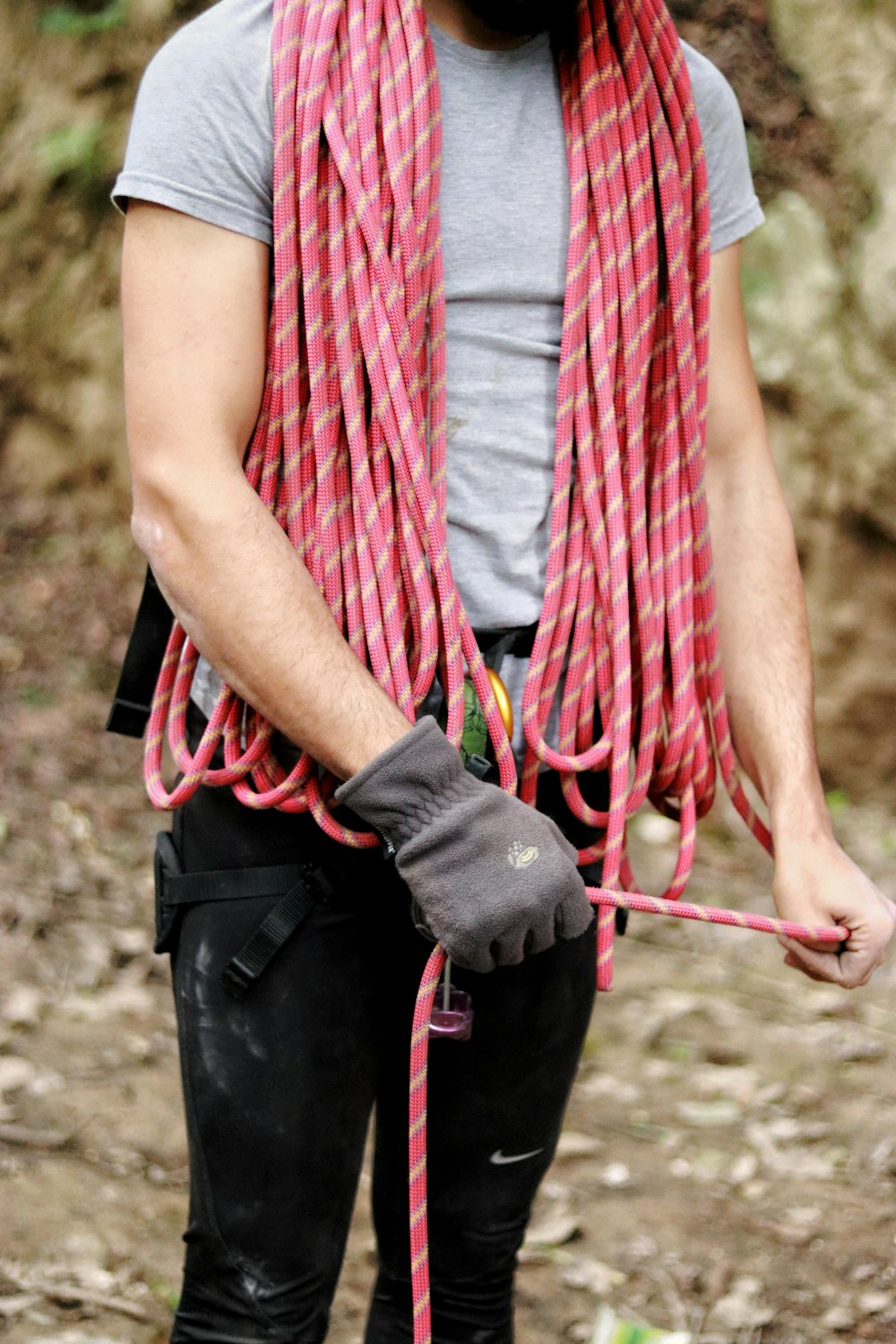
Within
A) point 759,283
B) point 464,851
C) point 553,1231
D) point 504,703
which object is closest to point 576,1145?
point 553,1231

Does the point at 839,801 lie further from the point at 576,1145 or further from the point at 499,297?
the point at 499,297

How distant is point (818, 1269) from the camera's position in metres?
2.55

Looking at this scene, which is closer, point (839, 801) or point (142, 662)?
point (142, 662)

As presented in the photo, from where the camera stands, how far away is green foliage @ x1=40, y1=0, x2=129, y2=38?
4250 mm

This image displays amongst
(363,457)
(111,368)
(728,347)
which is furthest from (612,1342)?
(111,368)

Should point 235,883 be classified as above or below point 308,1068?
above

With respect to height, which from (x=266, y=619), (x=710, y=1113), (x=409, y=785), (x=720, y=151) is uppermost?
(x=720, y=151)

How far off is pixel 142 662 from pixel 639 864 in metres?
2.43

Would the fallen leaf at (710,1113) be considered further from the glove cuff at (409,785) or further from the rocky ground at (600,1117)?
the glove cuff at (409,785)

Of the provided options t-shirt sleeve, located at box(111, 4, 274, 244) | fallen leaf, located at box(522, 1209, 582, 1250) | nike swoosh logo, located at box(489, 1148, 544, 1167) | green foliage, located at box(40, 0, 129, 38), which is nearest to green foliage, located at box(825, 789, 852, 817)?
fallen leaf, located at box(522, 1209, 582, 1250)

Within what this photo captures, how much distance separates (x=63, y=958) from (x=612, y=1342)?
213 cm

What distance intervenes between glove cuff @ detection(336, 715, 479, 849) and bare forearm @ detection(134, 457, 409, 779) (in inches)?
1.3

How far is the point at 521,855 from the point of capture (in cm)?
128

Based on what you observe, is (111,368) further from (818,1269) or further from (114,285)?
(818,1269)
